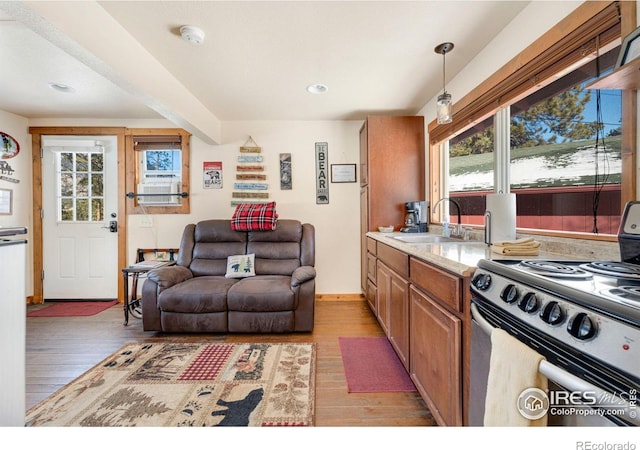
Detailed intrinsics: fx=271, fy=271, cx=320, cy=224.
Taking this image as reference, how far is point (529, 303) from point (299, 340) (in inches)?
78.6

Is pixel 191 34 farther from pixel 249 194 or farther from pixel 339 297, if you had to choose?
pixel 339 297

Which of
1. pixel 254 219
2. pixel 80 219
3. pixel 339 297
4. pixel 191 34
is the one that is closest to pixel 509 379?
pixel 191 34

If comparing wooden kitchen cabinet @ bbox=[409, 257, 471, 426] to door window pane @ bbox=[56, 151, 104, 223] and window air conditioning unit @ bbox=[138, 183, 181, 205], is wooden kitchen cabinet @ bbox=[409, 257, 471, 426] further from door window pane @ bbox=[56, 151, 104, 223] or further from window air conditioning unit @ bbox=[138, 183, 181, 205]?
A: door window pane @ bbox=[56, 151, 104, 223]

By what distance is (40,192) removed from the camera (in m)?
3.50

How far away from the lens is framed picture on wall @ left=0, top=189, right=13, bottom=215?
3213mm

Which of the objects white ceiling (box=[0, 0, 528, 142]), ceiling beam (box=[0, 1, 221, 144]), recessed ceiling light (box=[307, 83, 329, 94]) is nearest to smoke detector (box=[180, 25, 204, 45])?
white ceiling (box=[0, 0, 528, 142])

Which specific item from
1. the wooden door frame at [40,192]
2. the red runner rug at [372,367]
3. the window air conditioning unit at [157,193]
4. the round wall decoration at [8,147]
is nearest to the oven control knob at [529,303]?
the red runner rug at [372,367]

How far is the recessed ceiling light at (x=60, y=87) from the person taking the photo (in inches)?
103

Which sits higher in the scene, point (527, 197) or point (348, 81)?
point (348, 81)

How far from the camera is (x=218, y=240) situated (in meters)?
3.25

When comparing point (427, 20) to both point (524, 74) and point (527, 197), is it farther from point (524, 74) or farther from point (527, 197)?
point (527, 197)

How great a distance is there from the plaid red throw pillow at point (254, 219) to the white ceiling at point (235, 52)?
106cm

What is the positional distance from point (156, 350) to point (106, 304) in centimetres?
179

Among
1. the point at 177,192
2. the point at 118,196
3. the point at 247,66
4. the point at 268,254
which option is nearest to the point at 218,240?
the point at 268,254
